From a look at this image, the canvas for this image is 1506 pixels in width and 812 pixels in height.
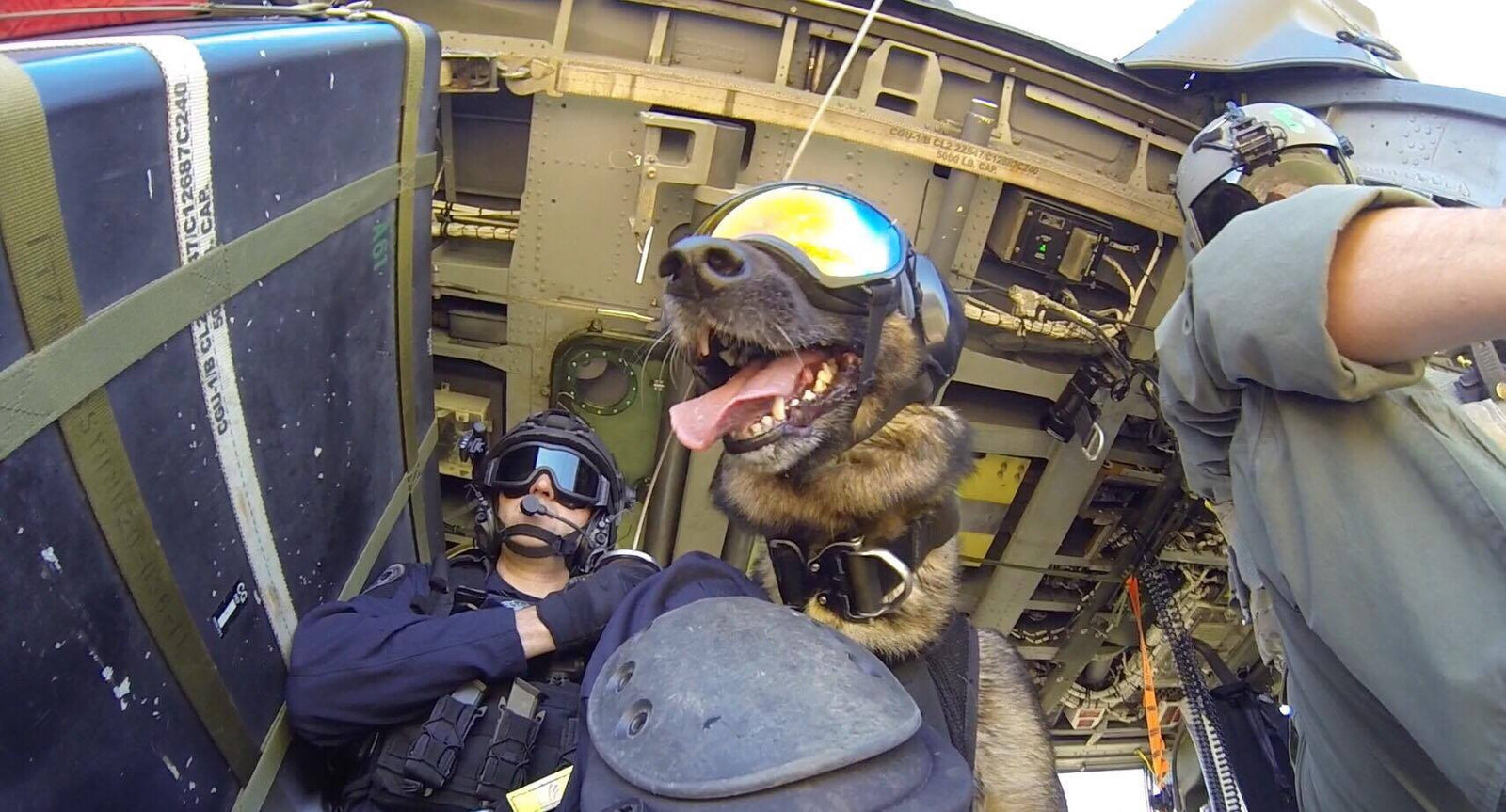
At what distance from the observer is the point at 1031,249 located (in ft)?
15.7

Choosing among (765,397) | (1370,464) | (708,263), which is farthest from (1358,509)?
(708,263)

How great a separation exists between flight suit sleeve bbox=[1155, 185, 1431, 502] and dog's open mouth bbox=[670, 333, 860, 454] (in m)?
0.70

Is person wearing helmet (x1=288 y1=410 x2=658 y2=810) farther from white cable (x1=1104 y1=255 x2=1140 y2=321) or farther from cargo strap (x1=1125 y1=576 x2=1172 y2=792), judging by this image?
cargo strap (x1=1125 y1=576 x2=1172 y2=792)

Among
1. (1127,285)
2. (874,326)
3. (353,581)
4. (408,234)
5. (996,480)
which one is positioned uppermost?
(874,326)

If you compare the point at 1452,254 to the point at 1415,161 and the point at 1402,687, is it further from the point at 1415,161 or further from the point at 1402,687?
the point at 1415,161

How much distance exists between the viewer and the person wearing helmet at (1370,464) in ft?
4.19

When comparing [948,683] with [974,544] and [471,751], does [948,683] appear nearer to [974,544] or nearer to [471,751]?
[471,751]

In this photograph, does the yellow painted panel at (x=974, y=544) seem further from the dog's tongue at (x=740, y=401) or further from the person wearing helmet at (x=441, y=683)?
the dog's tongue at (x=740, y=401)

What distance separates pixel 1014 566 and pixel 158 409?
5113 millimetres

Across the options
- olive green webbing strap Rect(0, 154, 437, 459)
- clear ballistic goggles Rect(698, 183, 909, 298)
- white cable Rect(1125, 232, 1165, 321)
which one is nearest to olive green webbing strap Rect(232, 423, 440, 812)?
olive green webbing strap Rect(0, 154, 437, 459)

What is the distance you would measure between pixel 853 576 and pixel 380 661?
1.55 metres

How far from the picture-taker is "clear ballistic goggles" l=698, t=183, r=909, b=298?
189 cm

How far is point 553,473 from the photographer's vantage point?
139 inches

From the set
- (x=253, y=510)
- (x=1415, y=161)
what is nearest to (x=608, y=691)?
(x=253, y=510)
